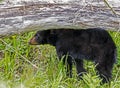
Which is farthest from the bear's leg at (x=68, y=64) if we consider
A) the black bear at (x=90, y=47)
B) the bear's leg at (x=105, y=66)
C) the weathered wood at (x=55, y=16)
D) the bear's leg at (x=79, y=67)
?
the weathered wood at (x=55, y=16)

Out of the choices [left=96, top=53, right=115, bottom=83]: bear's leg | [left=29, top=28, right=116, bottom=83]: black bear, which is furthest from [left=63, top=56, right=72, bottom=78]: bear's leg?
[left=96, top=53, right=115, bottom=83]: bear's leg

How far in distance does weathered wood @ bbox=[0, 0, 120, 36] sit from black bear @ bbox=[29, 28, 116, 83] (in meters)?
0.82

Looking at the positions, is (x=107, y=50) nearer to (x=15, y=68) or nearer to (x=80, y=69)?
(x=80, y=69)

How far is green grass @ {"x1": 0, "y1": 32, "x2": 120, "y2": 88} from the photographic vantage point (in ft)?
15.6

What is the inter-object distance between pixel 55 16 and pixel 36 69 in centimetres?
133

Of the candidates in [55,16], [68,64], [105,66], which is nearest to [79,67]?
[68,64]

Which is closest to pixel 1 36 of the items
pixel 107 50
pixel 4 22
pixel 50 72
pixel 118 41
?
pixel 4 22

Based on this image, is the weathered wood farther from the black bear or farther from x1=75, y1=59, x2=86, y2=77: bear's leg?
x1=75, y1=59, x2=86, y2=77: bear's leg

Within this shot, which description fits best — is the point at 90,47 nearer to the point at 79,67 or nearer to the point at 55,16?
the point at 79,67

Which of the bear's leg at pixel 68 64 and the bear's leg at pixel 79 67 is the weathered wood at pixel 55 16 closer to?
the bear's leg at pixel 68 64

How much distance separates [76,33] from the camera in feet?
17.8

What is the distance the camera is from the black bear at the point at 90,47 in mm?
5320

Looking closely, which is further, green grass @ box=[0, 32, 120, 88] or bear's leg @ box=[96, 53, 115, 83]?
bear's leg @ box=[96, 53, 115, 83]

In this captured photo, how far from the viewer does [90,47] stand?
5371 millimetres
